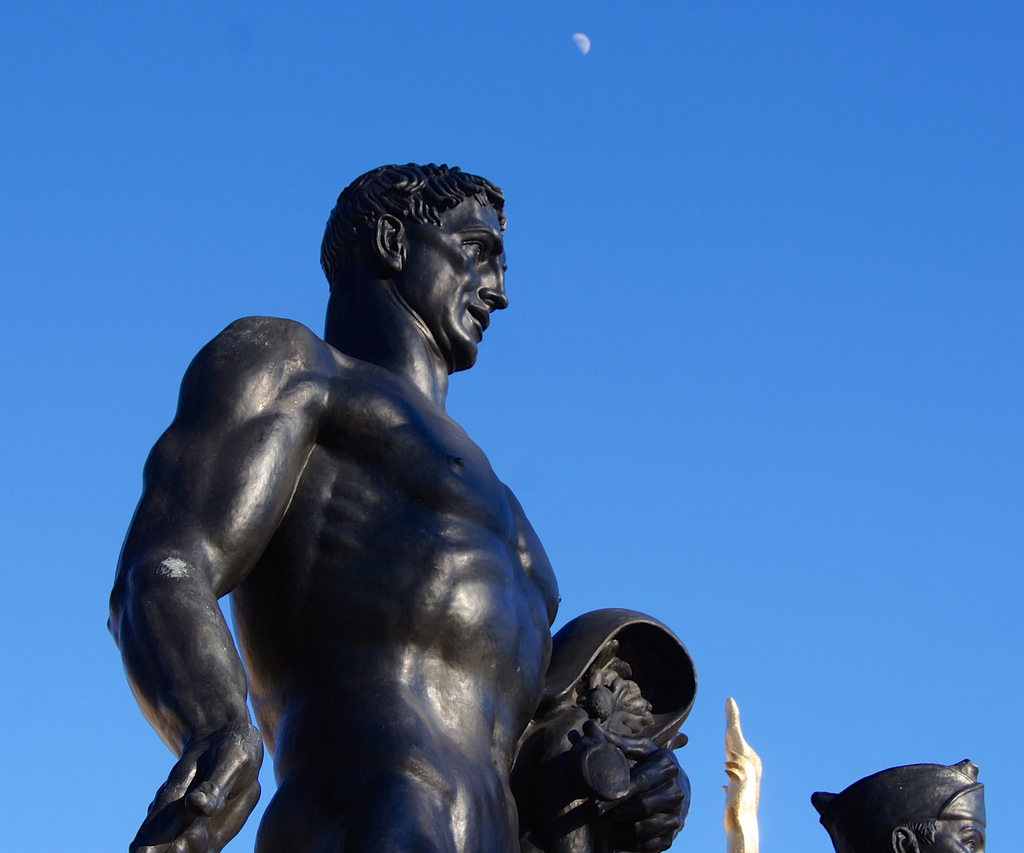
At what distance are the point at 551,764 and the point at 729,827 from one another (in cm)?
1499

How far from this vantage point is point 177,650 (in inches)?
182

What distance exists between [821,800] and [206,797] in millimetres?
3909

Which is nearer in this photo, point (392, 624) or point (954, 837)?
point (392, 624)

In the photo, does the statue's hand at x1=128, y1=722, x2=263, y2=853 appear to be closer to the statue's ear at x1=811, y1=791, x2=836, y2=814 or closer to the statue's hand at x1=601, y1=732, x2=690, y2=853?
the statue's hand at x1=601, y1=732, x2=690, y2=853

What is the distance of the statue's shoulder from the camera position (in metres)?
5.43

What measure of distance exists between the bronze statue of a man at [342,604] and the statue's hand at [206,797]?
8cm

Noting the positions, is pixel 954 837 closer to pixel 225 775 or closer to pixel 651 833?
pixel 651 833

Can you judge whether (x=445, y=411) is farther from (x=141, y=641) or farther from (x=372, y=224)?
(x=141, y=641)

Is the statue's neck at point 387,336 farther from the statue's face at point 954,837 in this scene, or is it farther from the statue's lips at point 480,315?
the statue's face at point 954,837

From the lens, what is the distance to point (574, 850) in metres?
6.07

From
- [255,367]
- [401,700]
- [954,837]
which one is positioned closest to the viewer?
[401,700]

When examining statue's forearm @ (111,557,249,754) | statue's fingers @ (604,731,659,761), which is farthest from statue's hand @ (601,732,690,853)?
statue's forearm @ (111,557,249,754)

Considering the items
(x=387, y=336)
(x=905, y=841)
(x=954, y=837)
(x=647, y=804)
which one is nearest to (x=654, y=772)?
(x=647, y=804)

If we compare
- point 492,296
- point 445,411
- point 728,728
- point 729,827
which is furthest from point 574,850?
point 728,728
